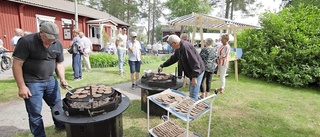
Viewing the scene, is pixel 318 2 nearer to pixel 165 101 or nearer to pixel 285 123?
pixel 285 123

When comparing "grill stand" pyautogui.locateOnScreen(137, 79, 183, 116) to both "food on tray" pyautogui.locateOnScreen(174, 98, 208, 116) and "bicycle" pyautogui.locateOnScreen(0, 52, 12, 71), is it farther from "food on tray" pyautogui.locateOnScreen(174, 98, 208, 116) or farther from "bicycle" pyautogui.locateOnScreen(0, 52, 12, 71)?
"bicycle" pyautogui.locateOnScreen(0, 52, 12, 71)

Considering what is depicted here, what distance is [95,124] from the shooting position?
2.15 m

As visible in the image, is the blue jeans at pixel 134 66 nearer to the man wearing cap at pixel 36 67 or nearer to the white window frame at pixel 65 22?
the man wearing cap at pixel 36 67

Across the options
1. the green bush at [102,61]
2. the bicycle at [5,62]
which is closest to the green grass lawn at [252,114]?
the bicycle at [5,62]

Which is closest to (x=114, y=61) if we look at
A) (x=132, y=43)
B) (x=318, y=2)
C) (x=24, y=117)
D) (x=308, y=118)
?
(x=132, y=43)

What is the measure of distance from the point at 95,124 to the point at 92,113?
0.29 m

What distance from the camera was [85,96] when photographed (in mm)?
2205

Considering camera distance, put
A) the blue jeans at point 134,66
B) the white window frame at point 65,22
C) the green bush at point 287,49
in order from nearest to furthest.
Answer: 1. the blue jeans at point 134,66
2. the green bush at point 287,49
3. the white window frame at point 65,22

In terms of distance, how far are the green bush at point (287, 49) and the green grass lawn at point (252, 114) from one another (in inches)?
24.0

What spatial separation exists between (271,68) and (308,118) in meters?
3.24

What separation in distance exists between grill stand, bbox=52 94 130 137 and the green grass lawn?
2.19 ft

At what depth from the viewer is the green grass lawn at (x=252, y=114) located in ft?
9.97

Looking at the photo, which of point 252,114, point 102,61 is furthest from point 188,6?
point 252,114

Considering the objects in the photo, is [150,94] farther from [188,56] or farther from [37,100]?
[37,100]
